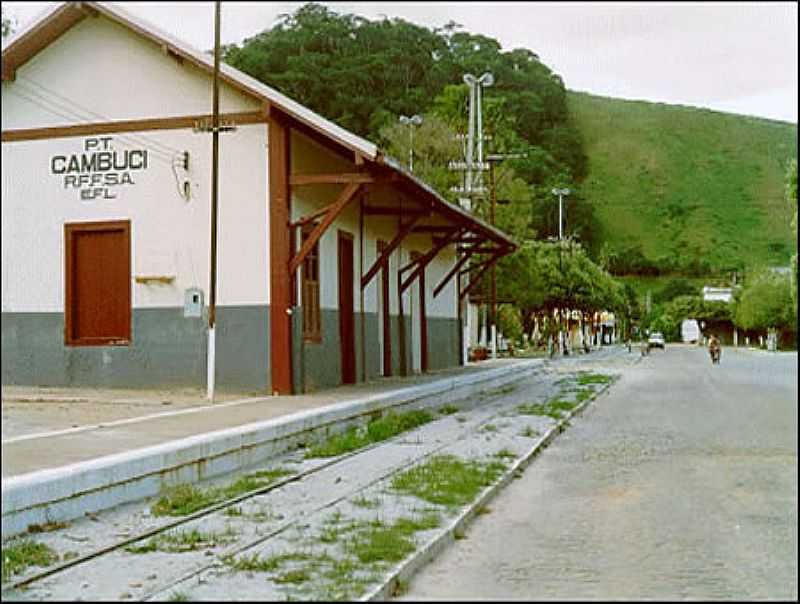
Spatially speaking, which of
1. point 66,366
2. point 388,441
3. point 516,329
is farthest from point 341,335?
point 516,329

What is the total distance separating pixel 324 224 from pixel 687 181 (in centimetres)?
1016

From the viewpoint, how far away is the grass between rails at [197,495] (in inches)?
338

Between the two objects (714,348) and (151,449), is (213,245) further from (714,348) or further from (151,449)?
(714,348)

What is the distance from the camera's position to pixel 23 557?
6.66m

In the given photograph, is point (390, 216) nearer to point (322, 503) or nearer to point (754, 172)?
point (322, 503)

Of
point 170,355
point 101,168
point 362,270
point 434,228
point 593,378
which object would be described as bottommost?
point 593,378

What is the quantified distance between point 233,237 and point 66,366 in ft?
Result: 10.6

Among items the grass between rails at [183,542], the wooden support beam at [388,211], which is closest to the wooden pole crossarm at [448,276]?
the wooden support beam at [388,211]

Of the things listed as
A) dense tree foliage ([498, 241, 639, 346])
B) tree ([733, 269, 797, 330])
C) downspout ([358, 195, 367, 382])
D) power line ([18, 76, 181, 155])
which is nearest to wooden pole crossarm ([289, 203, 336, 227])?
power line ([18, 76, 181, 155])

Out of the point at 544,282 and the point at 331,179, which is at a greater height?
the point at 331,179

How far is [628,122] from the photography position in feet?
20.4

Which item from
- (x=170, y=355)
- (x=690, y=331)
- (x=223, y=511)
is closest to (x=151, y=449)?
(x=223, y=511)

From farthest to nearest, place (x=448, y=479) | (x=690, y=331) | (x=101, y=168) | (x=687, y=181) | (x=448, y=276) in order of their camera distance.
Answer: (x=448, y=276), (x=101, y=168), (x=448, y=479), (x=687, y=181), (x=690, y=331)

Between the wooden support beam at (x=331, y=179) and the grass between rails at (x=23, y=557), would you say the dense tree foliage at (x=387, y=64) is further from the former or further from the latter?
the grass between rails at (x=23, y=557)
